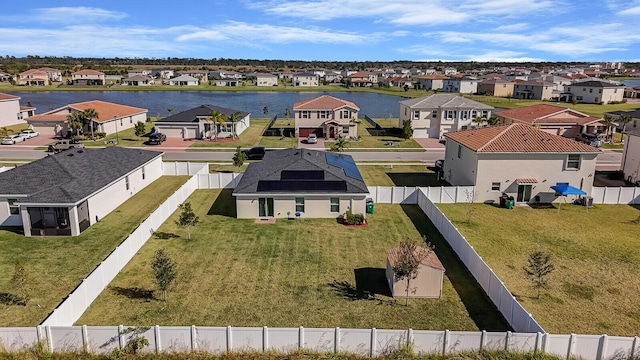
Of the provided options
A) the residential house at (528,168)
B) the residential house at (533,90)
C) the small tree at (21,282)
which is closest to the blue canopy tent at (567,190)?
the residential house at (528,168)

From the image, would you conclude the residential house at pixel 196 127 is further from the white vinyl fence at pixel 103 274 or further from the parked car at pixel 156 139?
the white vinyl fence at pixel 103 274

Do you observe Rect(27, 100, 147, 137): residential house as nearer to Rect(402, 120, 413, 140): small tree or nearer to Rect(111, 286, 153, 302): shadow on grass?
Rect(402, 120, 413, 140): small tree

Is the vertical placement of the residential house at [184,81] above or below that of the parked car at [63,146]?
above

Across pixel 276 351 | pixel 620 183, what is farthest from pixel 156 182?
pixel 620 183

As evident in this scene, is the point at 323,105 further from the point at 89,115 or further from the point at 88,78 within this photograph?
the point at 88,78

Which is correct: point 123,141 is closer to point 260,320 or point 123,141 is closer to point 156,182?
point 156,182

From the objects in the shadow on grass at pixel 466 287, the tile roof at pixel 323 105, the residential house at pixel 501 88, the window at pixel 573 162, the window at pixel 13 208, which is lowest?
the shadow on grass at pixel 466 287
